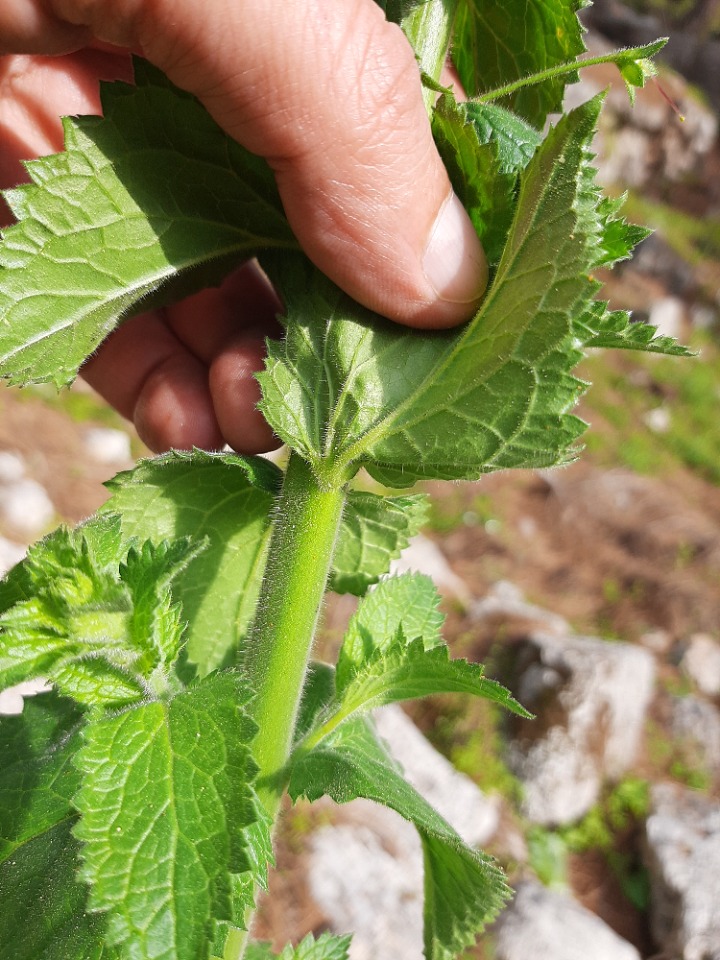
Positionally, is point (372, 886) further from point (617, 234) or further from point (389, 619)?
point (617, 234)

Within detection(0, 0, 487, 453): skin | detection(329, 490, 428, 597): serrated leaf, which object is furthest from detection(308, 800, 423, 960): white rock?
detection(0, 0, 487, 453): skin

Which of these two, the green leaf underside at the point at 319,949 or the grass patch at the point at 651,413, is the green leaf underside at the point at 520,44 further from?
the grass patch at the point at 651,413

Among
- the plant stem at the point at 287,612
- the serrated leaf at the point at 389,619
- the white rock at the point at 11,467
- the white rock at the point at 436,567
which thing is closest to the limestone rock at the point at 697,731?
the white rock at the point at 436,567

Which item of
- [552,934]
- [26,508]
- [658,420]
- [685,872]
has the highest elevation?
[26,508]

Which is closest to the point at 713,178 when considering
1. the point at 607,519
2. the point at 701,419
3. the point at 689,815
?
the point at 701,419

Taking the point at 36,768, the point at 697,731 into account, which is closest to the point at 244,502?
the point at 36,768

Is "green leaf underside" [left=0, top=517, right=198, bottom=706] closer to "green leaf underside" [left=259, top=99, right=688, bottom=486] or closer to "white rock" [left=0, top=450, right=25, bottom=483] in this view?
"green leaf underside" [left=259, top=99, right=688, bottom=486]

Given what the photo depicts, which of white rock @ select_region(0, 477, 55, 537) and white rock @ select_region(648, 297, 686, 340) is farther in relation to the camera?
white rock @ select_region(648, 297, 686, 340)
